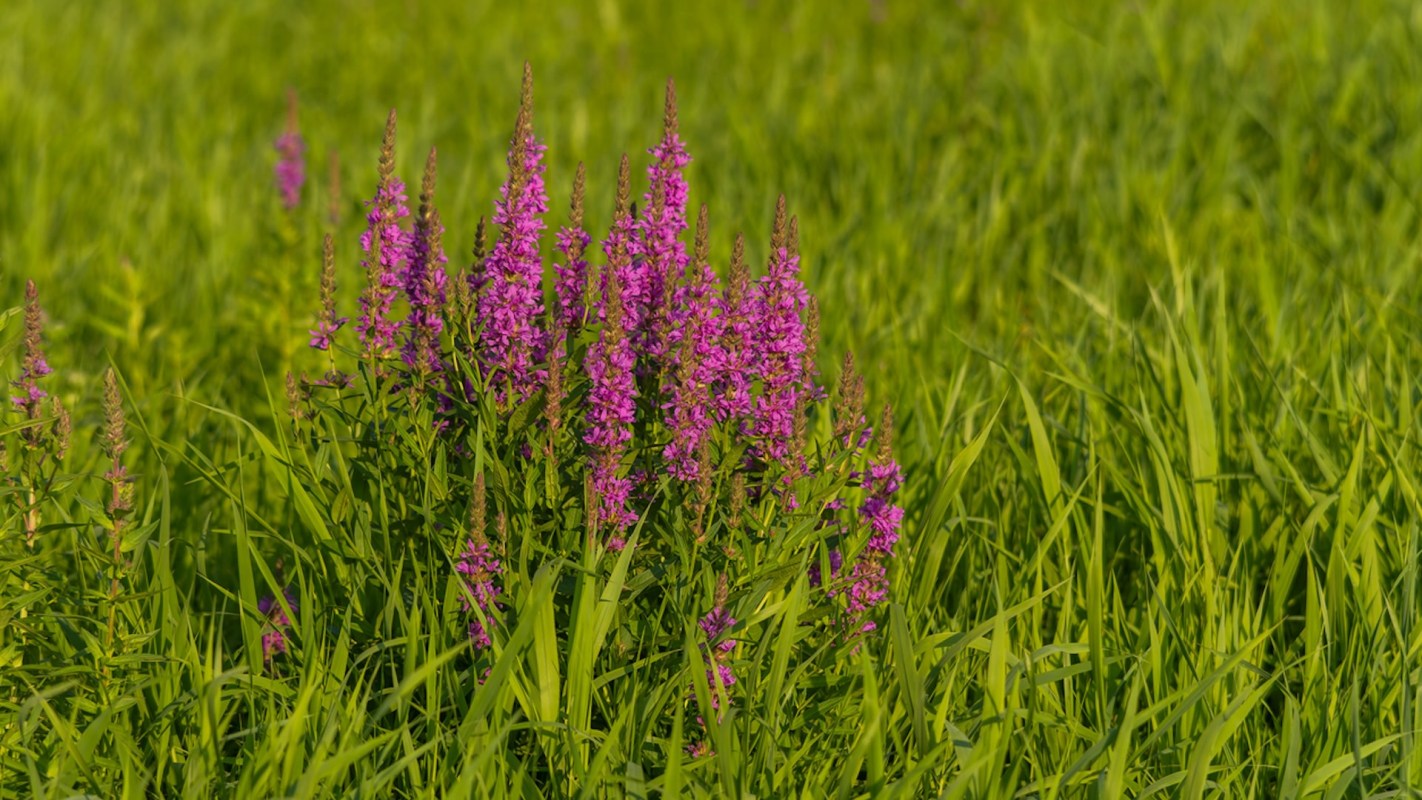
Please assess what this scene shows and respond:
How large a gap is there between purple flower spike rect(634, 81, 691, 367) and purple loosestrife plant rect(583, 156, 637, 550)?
57 millimetres

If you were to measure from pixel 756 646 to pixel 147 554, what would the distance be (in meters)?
1.34

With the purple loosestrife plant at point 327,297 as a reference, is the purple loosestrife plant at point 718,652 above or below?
below

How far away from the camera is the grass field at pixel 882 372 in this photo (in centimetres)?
235

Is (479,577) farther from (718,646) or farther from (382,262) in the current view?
(382,262)

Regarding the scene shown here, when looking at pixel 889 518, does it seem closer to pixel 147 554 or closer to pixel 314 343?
pixel 314 343

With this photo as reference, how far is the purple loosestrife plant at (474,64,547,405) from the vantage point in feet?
7.86

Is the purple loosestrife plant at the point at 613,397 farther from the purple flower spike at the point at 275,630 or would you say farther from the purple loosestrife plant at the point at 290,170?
the purple loosestrife plant at the point at 290,170

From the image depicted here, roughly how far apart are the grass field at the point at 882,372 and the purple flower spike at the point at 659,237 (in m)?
→ 0.45

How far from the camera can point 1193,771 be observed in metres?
2.24

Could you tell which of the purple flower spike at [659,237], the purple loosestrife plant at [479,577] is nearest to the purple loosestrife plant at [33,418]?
the purple loosestrife plant at [479,577]

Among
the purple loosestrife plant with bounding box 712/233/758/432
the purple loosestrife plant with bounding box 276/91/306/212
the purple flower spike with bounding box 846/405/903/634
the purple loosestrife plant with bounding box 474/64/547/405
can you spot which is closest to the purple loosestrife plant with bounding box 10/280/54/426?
the purple loosestrife plant with bounding box 474/64/547/405

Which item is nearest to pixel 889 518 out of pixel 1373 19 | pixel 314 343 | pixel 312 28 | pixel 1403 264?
pixel 314 343

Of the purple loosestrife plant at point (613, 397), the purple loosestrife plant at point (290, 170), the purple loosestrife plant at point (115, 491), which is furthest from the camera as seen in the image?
the purple loosestrife plant at point (290, 170)

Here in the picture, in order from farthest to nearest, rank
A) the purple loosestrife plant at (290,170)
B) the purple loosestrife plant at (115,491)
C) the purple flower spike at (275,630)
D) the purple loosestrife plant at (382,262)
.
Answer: the purple loosestrife plant at (290,170)
the purple flower spike at (275,630)
the purple loosestrife plant at (382,262)
the purple loosestrife plant at (115,491)
